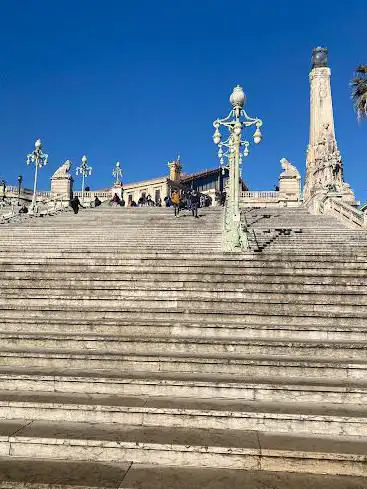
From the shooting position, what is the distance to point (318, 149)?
3628 cm

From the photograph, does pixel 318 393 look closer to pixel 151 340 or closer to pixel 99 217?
pixel 151 340

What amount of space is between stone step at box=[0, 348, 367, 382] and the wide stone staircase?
0.06ft

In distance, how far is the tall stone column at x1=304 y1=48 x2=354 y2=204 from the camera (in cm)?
3244

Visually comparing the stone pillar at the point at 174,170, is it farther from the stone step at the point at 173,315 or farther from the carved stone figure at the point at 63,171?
the stone step at the point at 173,315

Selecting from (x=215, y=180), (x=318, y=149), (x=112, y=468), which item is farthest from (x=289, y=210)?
(x=215, y=180)

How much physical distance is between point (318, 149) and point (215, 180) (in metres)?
35.8

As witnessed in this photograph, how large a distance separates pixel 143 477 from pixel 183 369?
2500 mm

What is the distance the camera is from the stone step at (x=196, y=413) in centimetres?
563

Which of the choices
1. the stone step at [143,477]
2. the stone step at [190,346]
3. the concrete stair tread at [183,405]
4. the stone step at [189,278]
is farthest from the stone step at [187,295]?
the stone step at [143,477]

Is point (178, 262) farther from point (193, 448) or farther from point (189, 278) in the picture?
point (193, 448)

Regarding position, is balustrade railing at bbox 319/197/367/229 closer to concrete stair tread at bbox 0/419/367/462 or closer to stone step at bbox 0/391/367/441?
stone step at bbox 0/391/367/441

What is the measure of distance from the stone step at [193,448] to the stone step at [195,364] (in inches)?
Result: 58.5

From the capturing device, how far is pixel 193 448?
511 cm

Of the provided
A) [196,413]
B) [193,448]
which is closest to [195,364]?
[196,413]
